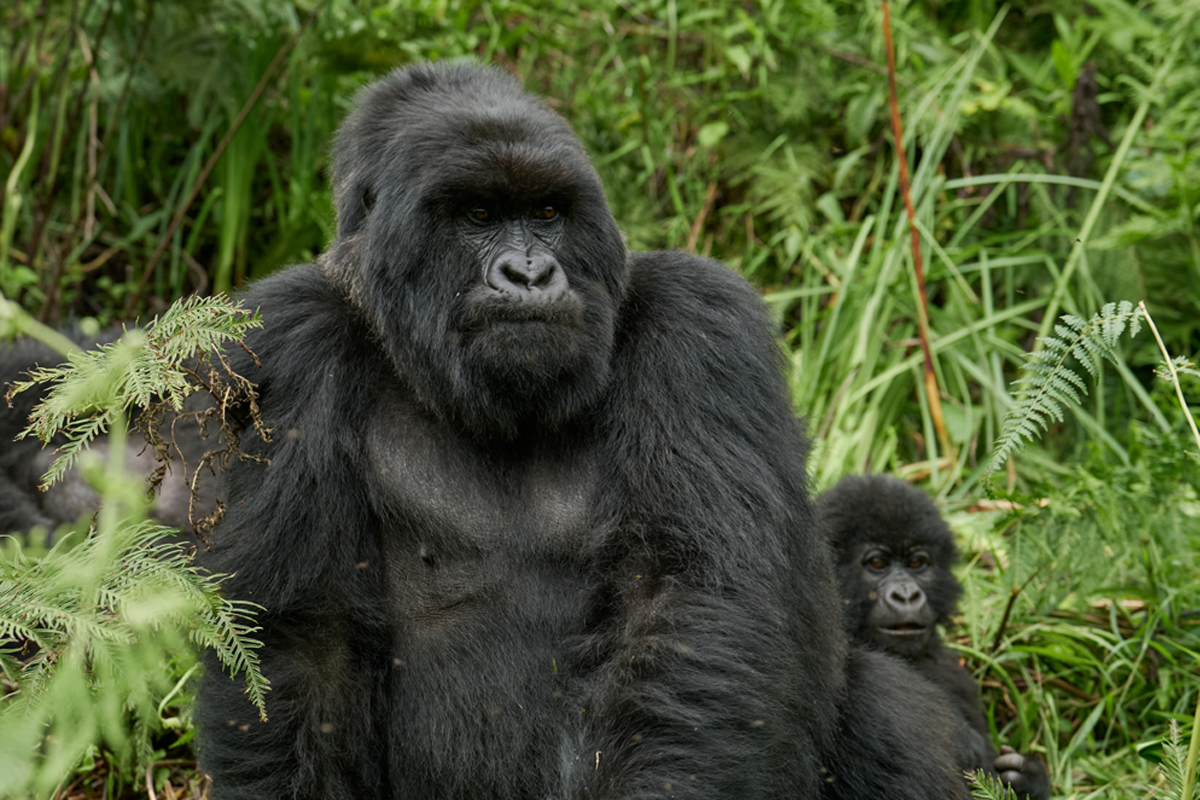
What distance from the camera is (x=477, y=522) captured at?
2523 mm

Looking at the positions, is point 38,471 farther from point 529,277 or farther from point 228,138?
point 529,277

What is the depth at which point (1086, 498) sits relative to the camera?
3.53 m

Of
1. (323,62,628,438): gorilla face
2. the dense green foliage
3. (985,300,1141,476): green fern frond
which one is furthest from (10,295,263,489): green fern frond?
the dense green foliage

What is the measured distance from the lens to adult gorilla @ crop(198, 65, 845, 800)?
92.9 inches

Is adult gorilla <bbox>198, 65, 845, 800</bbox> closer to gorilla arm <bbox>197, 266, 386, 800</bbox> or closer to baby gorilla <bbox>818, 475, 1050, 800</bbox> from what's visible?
gorilla arm <bbox>197, 266, 386, 800</bbox>

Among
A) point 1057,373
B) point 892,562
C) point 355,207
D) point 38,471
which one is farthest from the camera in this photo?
point 38,471

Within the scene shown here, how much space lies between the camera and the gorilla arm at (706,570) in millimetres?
→ 2256

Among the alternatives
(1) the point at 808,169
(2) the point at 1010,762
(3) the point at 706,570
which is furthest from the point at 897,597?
(1) the point at 808,169

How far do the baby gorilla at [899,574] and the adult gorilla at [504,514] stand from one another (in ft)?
2.71

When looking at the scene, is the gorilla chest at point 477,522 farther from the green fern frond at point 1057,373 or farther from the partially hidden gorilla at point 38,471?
the partially hidden gorilla at point 38,471

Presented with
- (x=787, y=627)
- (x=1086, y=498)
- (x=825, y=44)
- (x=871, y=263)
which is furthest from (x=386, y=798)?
(x=825, y=44)

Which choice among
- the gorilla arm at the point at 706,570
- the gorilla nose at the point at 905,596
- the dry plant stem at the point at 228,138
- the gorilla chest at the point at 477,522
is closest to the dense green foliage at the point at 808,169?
the dry plant stem at the point at 228,138

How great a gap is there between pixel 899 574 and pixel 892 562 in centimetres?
9

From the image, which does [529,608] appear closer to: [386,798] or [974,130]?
[386,798]
